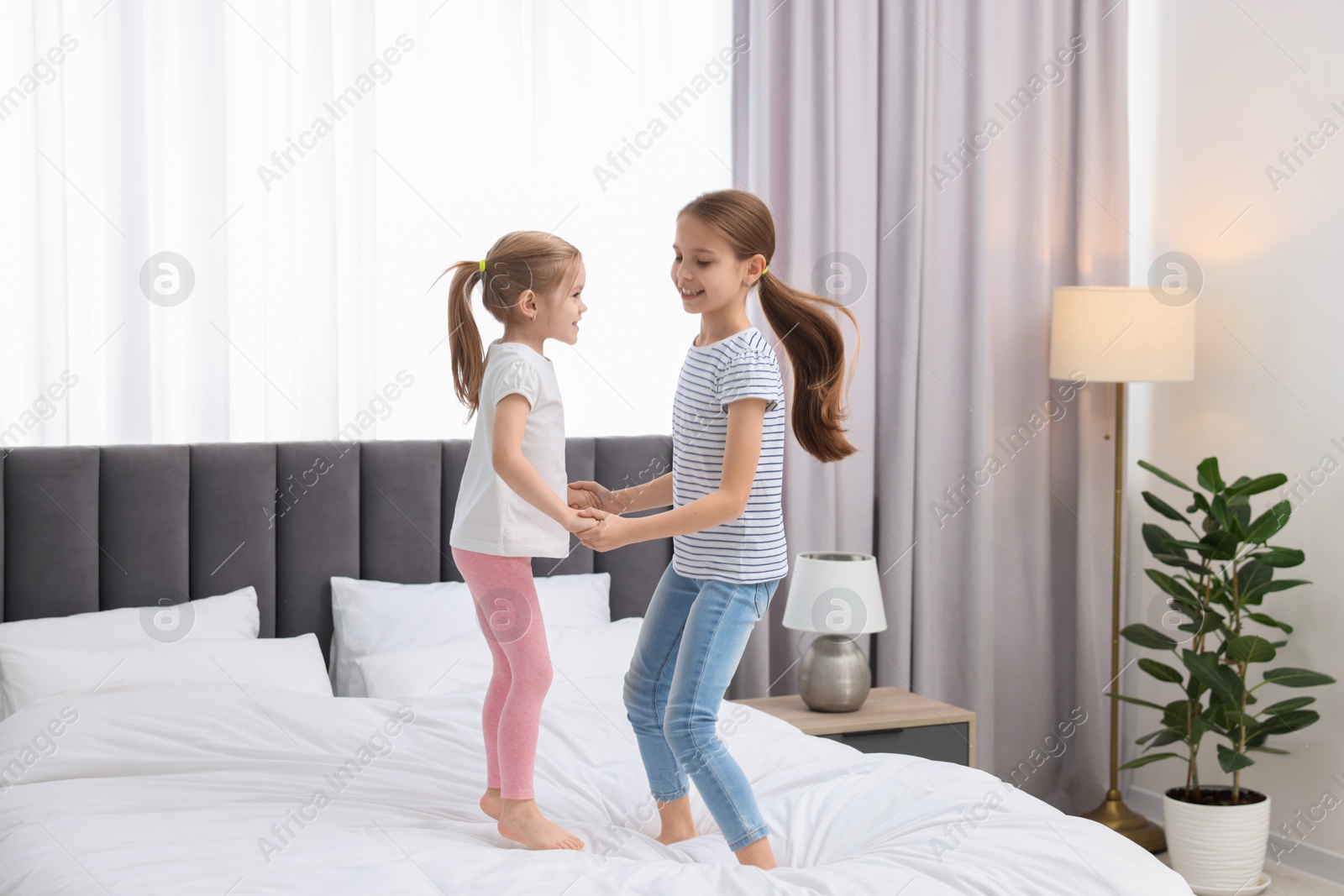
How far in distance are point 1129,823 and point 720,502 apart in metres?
2.43

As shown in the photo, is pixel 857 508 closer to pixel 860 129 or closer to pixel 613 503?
pixel 860 129

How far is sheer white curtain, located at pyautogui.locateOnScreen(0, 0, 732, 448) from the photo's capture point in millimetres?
2693

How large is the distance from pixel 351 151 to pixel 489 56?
18.1 inches

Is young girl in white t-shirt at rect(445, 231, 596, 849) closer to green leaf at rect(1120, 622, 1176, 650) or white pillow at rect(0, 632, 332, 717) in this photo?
white pillow at rect(0, 632, 332, 717)

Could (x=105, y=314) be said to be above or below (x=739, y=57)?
below

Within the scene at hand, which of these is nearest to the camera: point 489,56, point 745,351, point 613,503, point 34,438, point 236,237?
point 745,351

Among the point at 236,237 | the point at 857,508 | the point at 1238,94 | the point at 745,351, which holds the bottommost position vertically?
the point at 857,508

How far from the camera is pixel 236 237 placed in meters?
2.85

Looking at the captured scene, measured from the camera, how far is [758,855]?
1.67m

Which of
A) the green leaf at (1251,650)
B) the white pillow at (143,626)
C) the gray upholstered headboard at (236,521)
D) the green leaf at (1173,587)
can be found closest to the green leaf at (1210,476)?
the green leaf at (1173,587)

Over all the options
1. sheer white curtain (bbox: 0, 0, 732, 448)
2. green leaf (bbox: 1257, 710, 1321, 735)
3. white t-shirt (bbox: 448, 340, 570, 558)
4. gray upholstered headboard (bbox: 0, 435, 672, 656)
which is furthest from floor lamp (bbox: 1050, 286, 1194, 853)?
white t-shirt (bbox: 448, 340, 570, 558)

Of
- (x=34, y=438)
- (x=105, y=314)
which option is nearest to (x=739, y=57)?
(x=105, y=314)

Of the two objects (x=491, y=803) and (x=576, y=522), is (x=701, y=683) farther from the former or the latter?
(x=491, y=803)

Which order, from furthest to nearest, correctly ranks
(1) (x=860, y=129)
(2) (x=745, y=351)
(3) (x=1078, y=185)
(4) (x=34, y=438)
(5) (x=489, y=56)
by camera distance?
(3) (x=1078, y=185) → (1) (x=860, y=129) → (5) (x=489, y=56) → (4) (x=34, y=438) → (2) (x=745, y=351)
